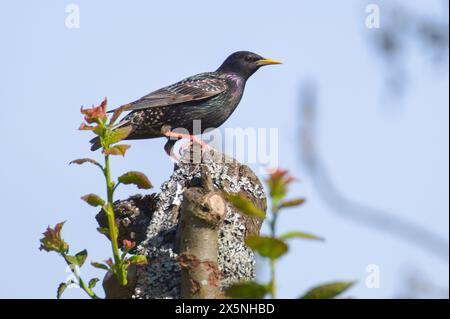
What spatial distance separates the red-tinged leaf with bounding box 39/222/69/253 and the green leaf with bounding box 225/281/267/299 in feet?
3.66

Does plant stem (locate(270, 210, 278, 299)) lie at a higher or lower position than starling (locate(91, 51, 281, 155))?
lower

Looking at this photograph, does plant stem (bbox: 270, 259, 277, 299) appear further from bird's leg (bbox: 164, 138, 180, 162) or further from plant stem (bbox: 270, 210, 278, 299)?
bird's leg (bbox: 164, 138, 180, 162)

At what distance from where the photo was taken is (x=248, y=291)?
1877 millimetres

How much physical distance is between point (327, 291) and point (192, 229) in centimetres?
93

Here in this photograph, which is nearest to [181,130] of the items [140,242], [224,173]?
[224,173]

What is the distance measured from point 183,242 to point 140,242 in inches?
40.4

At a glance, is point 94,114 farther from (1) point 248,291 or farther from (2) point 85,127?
(1) point 248,291

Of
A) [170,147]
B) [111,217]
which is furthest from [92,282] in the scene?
[170,147]

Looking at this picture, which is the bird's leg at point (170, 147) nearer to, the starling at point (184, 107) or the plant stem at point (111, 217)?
the starling at point (184, 107)

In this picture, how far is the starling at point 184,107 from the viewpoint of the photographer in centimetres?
791

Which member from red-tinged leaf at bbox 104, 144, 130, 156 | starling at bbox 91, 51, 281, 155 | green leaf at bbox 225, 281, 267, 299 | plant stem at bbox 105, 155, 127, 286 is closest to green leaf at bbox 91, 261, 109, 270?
plant stem at bbox 105, 155, 127, 286

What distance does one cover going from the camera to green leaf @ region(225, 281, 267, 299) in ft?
6.08
